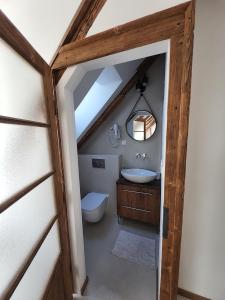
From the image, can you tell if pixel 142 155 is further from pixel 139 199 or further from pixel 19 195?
pixel 19 195

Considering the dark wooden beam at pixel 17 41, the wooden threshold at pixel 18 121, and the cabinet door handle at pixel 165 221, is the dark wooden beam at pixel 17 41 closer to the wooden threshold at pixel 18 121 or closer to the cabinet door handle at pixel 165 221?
the wooden threshold at pixel 18 121

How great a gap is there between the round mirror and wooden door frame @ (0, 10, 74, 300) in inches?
62.4

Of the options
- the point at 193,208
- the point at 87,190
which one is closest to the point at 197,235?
the point at 193,208

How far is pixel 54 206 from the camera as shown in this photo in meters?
1.10

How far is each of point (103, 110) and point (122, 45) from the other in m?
1.65

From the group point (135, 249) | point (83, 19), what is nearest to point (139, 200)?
point (135, 249)

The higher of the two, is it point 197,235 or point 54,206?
point 54,206

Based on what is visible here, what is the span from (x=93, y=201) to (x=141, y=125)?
149 cm

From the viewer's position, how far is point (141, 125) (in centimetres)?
244

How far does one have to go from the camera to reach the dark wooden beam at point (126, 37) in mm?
713

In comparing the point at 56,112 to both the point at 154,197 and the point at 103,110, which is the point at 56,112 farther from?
the point at 154,197

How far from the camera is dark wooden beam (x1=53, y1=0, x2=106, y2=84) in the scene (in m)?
0.88

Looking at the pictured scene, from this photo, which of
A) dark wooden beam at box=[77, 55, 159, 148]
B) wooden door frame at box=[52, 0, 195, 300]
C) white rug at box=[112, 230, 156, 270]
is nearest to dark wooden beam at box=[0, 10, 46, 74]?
wooden door frame at box=[52, 0, 195, 300]

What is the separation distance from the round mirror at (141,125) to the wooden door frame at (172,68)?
1.61 m
